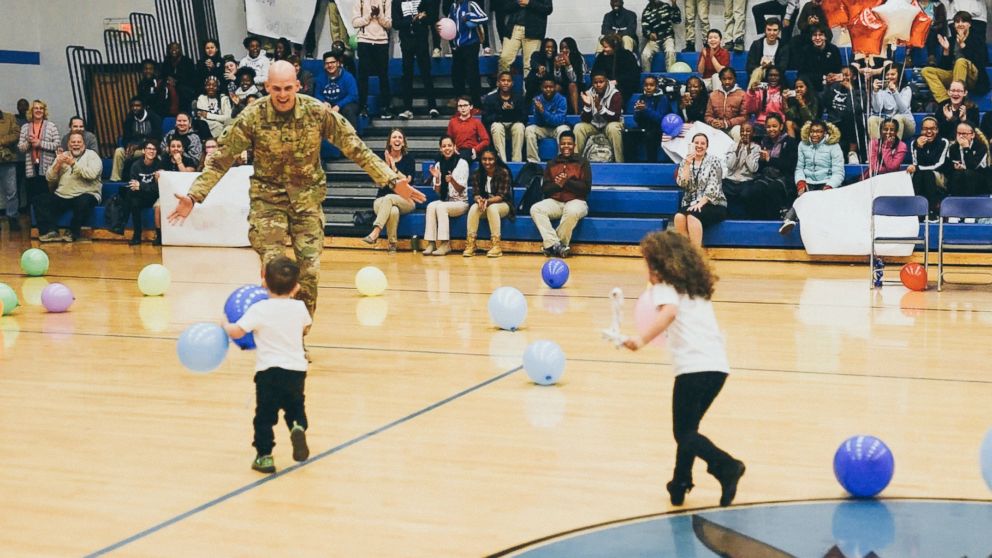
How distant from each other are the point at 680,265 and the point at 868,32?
8.46 meters

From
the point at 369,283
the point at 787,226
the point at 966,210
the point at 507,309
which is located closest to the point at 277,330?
the point at 507,309

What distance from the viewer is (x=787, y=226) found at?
49.2 ft

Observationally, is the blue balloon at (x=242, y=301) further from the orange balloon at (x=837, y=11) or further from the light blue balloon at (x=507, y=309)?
the orange balloon at (x=837, y=11)

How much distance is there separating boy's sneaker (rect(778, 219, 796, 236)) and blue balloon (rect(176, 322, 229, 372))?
10018mm

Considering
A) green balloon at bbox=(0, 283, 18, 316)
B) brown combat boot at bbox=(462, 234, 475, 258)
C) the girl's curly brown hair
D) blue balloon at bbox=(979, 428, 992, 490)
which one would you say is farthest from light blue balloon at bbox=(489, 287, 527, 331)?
brown combat boot at bbox=(462, 234, 475, 258)

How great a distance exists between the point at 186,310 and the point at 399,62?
1008 cm

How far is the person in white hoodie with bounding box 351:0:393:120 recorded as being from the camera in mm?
18516

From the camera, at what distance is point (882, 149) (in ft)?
48.4

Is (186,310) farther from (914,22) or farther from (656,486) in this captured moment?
(914,22)

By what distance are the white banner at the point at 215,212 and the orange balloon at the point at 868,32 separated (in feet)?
28.9

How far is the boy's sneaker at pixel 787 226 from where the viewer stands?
49.2ft

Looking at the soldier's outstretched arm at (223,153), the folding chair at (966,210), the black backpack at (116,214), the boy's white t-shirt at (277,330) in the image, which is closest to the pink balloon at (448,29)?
the black backpack at (116,214)

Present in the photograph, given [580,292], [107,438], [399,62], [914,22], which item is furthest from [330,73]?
[107,438]

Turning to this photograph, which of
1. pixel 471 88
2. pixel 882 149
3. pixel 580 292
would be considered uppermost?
pixel 471 88
